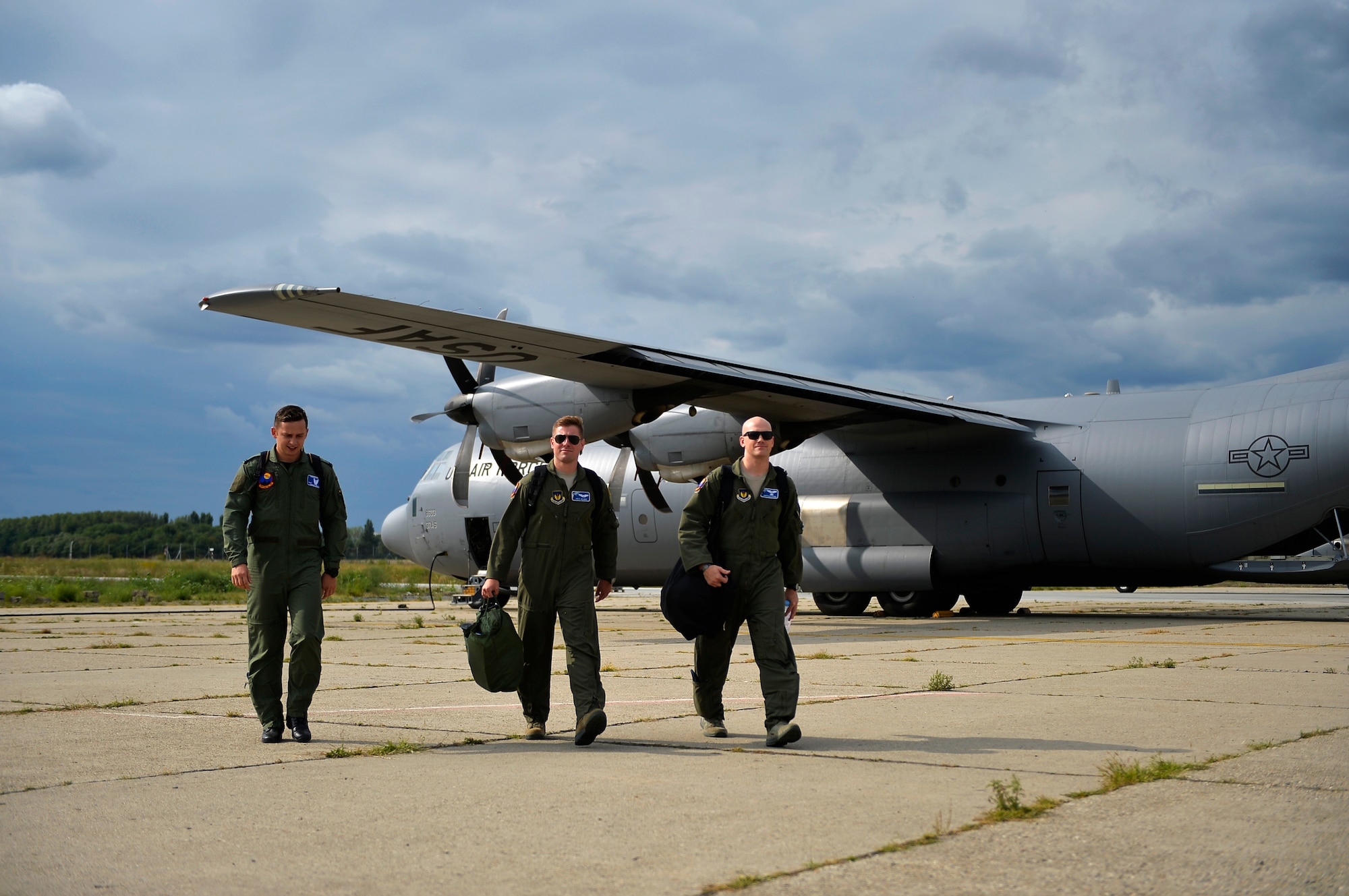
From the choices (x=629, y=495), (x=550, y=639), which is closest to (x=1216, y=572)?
(x=629, y=495)

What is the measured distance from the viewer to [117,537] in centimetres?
13662

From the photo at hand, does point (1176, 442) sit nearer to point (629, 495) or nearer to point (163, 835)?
point (629, 495)

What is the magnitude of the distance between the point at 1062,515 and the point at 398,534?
14508 millimetres

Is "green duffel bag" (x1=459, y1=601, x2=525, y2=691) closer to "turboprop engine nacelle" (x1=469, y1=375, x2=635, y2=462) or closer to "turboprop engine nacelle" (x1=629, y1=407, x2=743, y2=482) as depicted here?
"turboprop engine nacelle" (x1=469, y1=375, x2=635, y2=462)

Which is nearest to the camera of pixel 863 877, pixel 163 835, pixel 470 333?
pixel 863 877

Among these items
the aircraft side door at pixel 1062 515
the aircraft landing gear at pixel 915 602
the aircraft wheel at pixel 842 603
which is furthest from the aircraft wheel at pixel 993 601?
the aircraft side door at pixel 1062 515

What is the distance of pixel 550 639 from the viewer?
6.78 metres

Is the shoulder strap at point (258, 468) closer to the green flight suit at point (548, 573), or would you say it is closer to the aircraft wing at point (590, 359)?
the green flight suit at point (548, 573)

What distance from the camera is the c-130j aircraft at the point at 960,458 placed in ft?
48.7

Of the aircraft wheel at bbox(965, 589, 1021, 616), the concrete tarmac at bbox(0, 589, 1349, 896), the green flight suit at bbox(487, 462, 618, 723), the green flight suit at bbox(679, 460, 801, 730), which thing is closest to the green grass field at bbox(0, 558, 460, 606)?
the aircraft wheel at bbox(965, 589, 1021, 616)

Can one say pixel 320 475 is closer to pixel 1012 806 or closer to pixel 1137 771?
pixel 1012 806

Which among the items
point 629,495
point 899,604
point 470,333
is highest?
point 470,333

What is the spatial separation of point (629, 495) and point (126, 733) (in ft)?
49.1

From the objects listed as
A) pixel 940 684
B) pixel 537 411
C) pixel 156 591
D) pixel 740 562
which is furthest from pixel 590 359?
pixel 156 591
